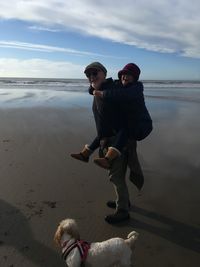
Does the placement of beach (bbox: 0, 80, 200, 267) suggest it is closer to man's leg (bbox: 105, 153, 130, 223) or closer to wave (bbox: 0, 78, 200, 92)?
man's leg (bbox: 105, 153, 130, 223)

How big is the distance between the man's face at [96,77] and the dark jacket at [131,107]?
0.20m

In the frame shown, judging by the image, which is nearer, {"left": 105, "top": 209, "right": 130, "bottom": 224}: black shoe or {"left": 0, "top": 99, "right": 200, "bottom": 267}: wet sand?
{"left": 0, "top": 99, "right": 200, "bottom": 267}: wet sand

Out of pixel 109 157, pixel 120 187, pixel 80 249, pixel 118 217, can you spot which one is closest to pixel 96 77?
pixel 109 157

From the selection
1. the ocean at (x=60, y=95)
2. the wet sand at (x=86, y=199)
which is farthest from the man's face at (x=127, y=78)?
the ocean at (x=60, y=95)

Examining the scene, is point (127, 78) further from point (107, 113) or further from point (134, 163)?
point (134, 163)

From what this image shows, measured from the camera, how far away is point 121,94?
4.62 meters

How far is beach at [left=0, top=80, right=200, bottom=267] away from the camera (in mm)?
4324

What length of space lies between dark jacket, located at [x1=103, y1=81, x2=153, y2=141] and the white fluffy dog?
1565mm

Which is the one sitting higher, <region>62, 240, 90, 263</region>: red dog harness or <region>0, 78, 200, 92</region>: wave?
<region>62, 240, 90, 263</region>: red dog harness

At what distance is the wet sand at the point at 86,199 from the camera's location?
170 inches

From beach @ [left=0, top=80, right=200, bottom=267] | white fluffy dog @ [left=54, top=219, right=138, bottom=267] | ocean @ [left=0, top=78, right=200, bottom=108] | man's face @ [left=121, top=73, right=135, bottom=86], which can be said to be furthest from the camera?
ocean @ [left=0, top=78, right=200, bottom=108]

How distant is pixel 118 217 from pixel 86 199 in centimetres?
81

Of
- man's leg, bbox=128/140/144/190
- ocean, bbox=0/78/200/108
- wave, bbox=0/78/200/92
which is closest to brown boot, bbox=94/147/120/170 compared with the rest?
man's leg, bbox=128/140/144/190

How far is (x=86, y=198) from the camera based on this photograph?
571 centimetres
